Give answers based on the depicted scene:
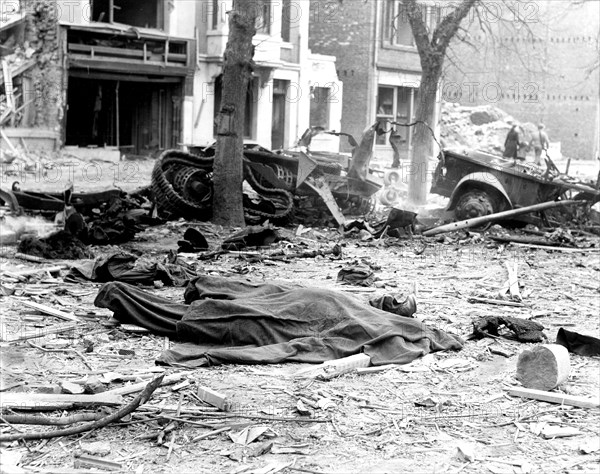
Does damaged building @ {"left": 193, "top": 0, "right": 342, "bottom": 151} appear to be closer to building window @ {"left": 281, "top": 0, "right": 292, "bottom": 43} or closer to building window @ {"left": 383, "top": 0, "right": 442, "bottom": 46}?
building window @ {"left": 281, "top": 0, "right": 292, "bottom": 43}

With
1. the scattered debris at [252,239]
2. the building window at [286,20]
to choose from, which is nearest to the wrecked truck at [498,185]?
the scattered debris at [252,239]

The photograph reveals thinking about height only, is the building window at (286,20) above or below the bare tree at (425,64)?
above

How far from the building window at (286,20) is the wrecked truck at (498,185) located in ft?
61.5

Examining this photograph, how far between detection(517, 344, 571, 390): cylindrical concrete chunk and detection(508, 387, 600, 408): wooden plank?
174 millimetres

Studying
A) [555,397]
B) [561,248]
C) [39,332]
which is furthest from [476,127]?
[555,397]

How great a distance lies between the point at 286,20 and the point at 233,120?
1979 cm

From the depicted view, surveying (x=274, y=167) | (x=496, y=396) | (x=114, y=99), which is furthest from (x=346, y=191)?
(x=114, y=99)

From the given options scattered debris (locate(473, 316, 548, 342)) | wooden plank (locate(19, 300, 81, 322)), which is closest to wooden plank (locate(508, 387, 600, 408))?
scattered debris (locate(473, 316, 548, 342))

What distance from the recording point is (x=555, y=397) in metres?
6.59

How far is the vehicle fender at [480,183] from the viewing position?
17.5 metres

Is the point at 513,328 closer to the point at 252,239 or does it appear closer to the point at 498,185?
the point at 252,239

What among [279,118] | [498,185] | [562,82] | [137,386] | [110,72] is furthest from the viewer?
[562,82]

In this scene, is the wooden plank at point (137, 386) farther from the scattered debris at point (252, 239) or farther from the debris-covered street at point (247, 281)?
the scattered debris at point (252, 239)

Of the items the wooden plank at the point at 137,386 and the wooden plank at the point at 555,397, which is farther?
the wooden plank at the point at 555,397
